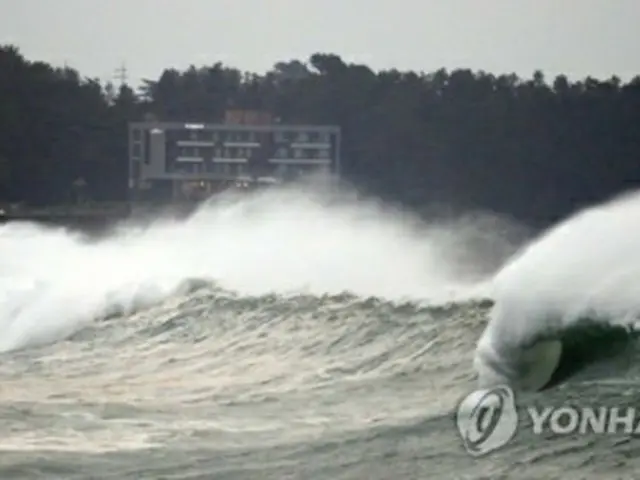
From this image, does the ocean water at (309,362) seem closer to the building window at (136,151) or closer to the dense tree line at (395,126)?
the dense tree line at (395,126)

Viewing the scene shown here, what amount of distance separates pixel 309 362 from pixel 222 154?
19.9 meters

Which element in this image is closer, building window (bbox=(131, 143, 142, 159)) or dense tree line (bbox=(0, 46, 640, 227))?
dense tree line (bbox=(0, 46, 640, 227))

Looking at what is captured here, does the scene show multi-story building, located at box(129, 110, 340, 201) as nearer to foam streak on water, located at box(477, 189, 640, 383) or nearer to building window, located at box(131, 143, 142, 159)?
building window, located at box(131, 143, 142, 159)

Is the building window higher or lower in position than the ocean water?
higher

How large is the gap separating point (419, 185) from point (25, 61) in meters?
14.0

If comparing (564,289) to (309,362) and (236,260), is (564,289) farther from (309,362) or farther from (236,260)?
(236,260)

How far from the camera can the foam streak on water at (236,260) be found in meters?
13.0

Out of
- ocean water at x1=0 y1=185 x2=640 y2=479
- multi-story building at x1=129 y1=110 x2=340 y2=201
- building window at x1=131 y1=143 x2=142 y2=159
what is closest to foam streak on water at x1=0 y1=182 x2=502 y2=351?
ocean water at x1=0 y1=185 x2=640 y2=479

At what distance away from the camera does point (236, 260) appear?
1564 cm

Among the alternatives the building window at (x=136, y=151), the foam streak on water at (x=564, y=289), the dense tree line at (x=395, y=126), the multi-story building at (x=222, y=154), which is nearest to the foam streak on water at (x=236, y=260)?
the foam streak on water at (x=564, y=289)

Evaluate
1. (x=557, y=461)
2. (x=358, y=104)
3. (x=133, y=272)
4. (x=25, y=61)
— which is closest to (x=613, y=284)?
(x=557, y=461)

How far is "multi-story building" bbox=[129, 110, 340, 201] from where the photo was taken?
1081 inches

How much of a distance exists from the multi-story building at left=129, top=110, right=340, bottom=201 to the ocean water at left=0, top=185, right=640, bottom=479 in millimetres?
11595

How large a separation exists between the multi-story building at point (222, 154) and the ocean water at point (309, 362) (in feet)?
38.0
